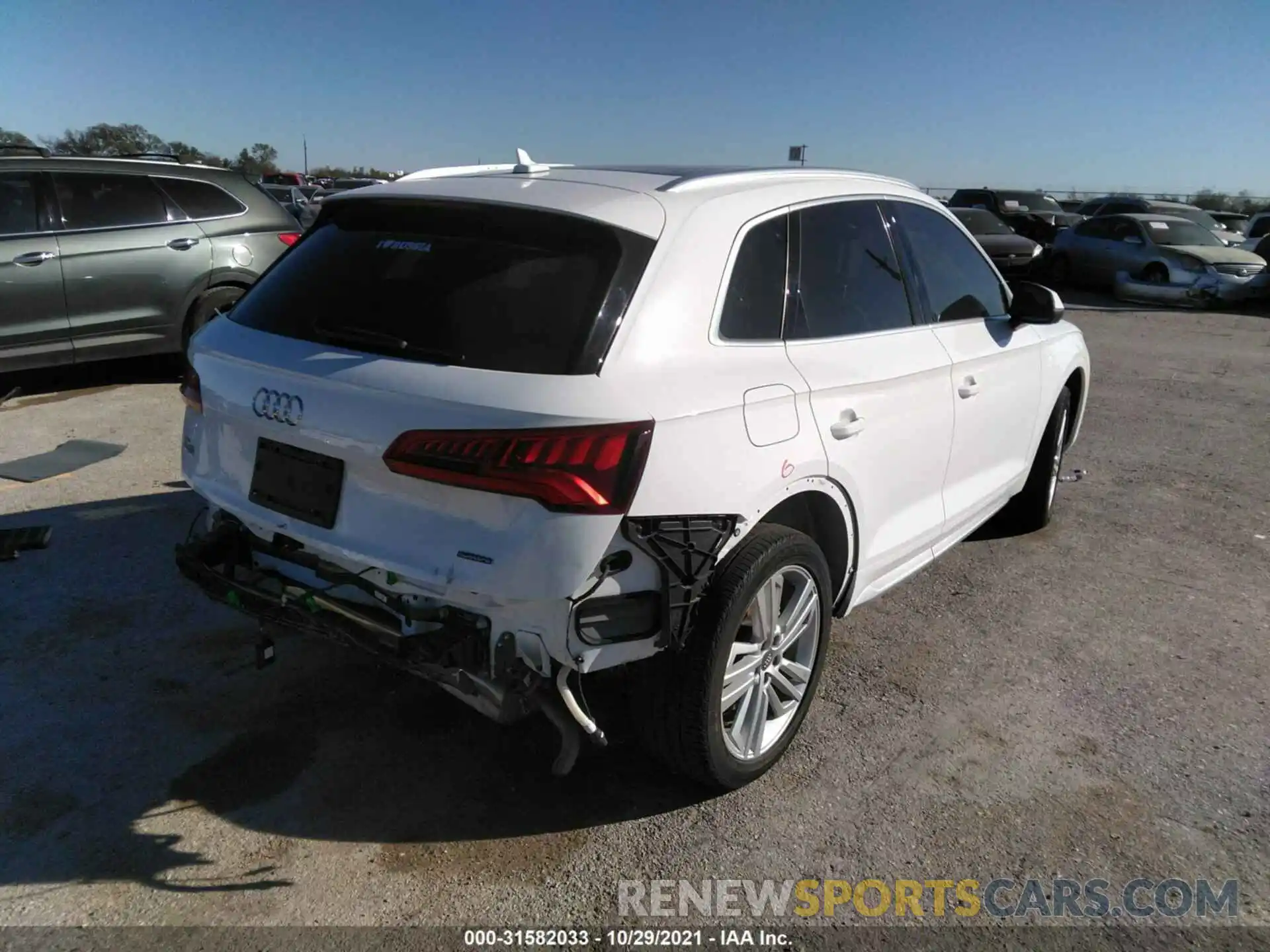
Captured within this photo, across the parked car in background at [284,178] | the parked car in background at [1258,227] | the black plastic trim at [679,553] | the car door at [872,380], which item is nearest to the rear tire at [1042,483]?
the car door at [872,380]

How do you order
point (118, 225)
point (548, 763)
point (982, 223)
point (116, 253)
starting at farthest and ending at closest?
point (982, 223) → point (118, 225) → point (116, 253) → point (548, 763)

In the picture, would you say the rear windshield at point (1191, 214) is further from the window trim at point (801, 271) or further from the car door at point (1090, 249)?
the window trim at point (801, 271)

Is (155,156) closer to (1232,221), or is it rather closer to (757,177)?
(757,177)

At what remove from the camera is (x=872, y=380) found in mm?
3355

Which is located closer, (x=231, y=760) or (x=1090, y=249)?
(x=231, y=760)

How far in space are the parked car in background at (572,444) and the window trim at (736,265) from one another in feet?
0.06

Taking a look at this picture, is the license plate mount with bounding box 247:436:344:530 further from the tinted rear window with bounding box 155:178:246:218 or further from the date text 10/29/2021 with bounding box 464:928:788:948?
the tinted rear window with bounding box 155:178:246:218

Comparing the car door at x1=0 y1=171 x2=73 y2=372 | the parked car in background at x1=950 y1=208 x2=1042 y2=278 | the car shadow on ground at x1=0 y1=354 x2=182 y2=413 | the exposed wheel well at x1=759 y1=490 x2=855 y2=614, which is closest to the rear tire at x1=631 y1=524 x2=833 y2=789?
the exposed wheel well at x1=759 y1=490 x2=855 y2=614

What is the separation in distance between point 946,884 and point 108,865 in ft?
7.63

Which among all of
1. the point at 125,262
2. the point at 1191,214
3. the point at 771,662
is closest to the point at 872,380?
the point at 771,662

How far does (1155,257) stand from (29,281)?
1765cm

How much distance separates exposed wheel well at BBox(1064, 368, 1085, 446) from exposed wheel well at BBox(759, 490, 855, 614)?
8.88ft

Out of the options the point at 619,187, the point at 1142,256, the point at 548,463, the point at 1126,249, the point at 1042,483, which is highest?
the point at 619,187

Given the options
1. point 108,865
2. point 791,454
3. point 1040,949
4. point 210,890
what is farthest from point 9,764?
point 1040,949
